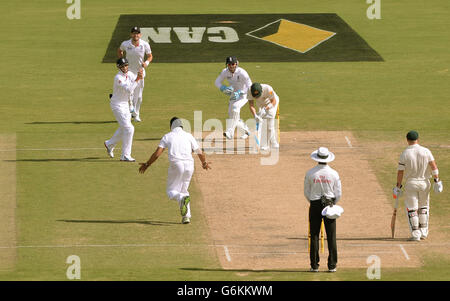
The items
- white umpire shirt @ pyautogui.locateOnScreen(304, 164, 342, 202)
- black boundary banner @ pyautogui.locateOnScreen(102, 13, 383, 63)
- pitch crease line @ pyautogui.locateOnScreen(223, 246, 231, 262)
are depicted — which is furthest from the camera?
black boundary banner @ pyautogui.locateOnScreen(102, 13, 383, 63)

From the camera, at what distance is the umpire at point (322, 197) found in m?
16.4

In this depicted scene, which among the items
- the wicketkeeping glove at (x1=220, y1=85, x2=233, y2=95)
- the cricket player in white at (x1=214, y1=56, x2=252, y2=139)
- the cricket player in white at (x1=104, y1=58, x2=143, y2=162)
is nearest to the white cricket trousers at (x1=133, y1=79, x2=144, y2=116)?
the cricket player in white at (x1=214, y1=56, x2=252, y2=139)

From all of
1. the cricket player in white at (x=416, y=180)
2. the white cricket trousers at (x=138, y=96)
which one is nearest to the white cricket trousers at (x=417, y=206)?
the cricket player in white at (x=416, y=180)

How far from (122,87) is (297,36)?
15686mm

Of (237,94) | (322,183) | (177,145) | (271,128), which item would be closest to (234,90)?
(237,94)

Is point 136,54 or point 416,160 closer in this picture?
point 416,160

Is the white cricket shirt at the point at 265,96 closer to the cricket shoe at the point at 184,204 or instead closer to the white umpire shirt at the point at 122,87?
the white umpire shirt at the point at 122,87

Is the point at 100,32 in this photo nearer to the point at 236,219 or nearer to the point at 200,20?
the point at 200,20

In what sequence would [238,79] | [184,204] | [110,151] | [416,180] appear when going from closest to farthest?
1. [416,180]
2. [184,204]
3. [110,151]
4. [238,79]

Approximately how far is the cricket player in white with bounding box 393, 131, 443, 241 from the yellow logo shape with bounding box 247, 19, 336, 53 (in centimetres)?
1790

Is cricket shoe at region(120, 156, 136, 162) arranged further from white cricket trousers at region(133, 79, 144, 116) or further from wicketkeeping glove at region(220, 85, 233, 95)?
white cricket trousers at region(133, 79, 144, 116)

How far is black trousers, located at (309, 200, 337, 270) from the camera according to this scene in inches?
648

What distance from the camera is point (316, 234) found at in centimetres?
1658

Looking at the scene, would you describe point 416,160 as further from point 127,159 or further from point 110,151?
point 110,151
